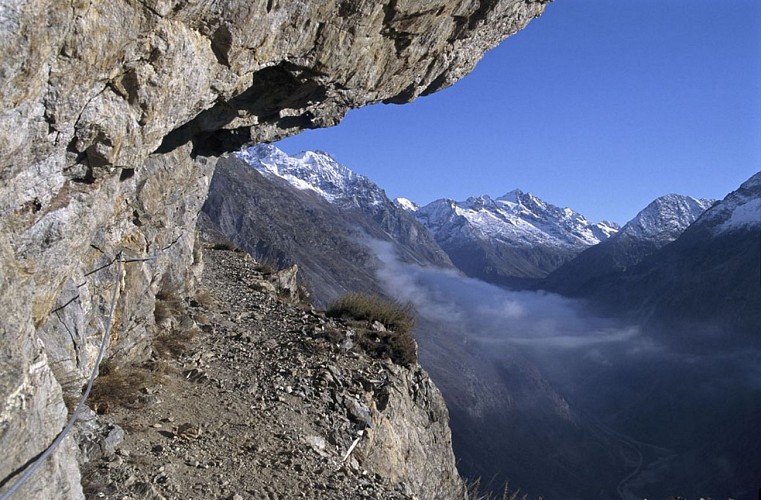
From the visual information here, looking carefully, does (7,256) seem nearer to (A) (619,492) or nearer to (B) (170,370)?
(B) (170,370)

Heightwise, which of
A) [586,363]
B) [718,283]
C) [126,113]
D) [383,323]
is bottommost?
[586,363]

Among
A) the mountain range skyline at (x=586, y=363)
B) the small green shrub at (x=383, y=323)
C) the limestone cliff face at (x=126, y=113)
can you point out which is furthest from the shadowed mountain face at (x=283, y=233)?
the limestone cliff face at (x=126, y=113)

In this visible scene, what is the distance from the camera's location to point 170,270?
13.8 metres

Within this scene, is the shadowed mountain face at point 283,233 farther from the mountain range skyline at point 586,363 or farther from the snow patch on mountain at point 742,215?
the snow patch on mountain at point 742,215

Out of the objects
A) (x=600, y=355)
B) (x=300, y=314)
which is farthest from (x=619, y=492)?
(x=300, y=314)

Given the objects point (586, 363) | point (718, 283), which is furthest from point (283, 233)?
point (718, 283)

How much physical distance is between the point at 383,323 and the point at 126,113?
12439 millimetres

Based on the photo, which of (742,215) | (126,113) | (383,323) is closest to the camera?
(126,113)

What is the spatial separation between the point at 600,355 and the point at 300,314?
18489 centimetres

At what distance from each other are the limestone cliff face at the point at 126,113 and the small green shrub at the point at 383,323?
628 cm

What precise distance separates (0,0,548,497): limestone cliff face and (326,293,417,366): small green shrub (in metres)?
6.28

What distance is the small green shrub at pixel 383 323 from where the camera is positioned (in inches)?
624

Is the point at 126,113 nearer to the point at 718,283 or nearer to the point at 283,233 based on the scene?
the point at 283,233

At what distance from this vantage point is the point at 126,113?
645 centimetres
